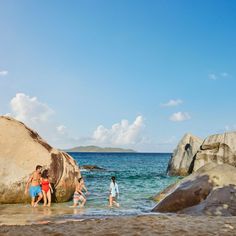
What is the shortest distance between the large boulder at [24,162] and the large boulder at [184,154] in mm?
22594

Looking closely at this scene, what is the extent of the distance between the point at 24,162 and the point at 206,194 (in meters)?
7.94

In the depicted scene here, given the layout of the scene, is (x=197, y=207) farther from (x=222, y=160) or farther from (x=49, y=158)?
(x=222, y=160)

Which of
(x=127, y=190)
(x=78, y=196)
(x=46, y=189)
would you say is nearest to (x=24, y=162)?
(x=46, y=189)

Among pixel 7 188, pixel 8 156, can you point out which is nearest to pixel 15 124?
pixel 8 156

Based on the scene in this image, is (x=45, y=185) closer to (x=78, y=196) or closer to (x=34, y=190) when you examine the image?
(x=34, y=190)

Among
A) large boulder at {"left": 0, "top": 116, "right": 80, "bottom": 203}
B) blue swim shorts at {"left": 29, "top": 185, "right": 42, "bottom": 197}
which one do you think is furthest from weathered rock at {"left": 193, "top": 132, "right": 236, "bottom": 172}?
blue swim shorts at {"left": 29, "top": 185, "right": 42, "bottom": 197}

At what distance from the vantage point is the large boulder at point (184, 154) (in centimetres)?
3834

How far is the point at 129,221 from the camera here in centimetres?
830

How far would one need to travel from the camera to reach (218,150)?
34781mm

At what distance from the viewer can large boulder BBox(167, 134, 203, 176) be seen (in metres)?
38.3

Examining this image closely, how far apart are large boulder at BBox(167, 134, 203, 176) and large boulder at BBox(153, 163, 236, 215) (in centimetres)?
2577

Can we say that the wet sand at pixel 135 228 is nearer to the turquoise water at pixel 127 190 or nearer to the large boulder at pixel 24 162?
the turquoise water at pixel 127 190

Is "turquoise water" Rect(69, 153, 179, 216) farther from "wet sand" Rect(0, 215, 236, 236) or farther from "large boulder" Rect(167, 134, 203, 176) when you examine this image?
"wet sand" Rect(0, 215, 236, 236)

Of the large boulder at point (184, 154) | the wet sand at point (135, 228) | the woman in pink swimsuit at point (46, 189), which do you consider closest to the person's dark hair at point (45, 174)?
the woman in pink swimsuit at point (46, 189)
